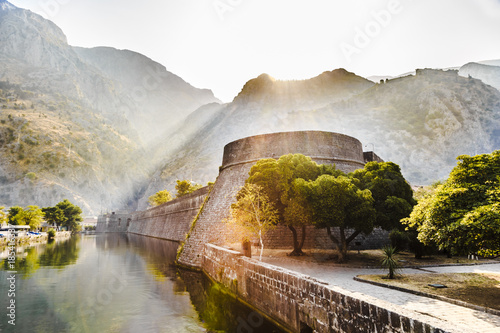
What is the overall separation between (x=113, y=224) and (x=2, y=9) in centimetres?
14135

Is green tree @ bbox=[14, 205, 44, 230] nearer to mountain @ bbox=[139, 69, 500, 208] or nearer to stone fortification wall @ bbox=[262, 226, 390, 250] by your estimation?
mountain @ bbox=[139, 69, 500, 208]

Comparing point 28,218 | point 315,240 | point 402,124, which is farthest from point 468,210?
point 402,124

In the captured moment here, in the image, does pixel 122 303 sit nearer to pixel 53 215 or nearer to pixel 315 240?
pixel 315 240

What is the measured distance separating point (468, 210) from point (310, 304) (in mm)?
5521

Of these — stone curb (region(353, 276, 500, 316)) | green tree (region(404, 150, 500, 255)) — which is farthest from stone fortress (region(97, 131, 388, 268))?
green tree (region(404, 150, 500, 255))

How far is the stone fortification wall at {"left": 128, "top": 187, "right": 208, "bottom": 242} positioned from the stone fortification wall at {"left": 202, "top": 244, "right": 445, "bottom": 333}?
76.6ft

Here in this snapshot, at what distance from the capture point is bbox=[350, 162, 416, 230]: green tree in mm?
16281

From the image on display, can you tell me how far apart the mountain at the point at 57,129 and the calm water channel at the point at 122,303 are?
278 feet

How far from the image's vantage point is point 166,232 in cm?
4900

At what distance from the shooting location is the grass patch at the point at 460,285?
8.19 m

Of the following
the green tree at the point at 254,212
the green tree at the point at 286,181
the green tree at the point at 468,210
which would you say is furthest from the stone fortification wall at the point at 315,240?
the green tree at the point at 468,210

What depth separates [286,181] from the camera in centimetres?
1678

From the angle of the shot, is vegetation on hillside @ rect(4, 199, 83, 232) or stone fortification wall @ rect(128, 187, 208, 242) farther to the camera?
vegetation on hillside @ rect(4, 199, 83, 232)

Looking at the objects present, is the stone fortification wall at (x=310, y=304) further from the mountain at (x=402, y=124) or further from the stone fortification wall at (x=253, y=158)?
the mountain at (x=402, y=124)
